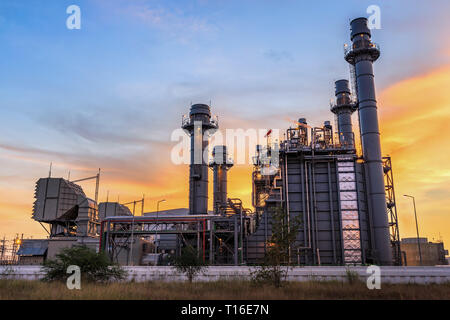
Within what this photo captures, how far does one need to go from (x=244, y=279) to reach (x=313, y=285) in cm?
535

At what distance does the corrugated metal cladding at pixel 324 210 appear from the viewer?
47.3 m

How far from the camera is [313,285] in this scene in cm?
2214

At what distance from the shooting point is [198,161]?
2443 inches

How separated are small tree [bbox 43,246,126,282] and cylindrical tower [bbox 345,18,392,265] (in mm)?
34339

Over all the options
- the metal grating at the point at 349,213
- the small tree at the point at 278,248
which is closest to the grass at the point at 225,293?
the small tree at the point at 278,248

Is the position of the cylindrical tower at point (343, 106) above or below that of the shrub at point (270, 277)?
above

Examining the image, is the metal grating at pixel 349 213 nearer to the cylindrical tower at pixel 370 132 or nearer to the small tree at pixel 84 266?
the cylindrical tower at pixel 370 132

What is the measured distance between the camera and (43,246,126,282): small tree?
79.3 feet

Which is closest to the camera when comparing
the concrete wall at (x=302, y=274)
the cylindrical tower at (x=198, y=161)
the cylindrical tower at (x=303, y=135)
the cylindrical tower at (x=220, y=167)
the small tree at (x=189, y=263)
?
the concrete wall at (x=302, y=274)

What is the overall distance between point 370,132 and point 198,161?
1071 inches

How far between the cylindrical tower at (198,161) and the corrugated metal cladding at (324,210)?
49.5 ft

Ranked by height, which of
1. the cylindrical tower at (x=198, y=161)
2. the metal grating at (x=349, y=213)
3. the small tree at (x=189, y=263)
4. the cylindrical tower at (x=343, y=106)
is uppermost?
the cylindrical tower at (x=343, y=106)

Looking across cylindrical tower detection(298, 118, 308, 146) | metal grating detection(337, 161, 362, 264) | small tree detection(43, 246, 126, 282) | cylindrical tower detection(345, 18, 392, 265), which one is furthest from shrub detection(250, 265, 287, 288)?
cylindrical tower detection(298, 118, 308, 146)

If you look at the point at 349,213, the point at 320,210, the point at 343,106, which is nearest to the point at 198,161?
the point at 320,210
